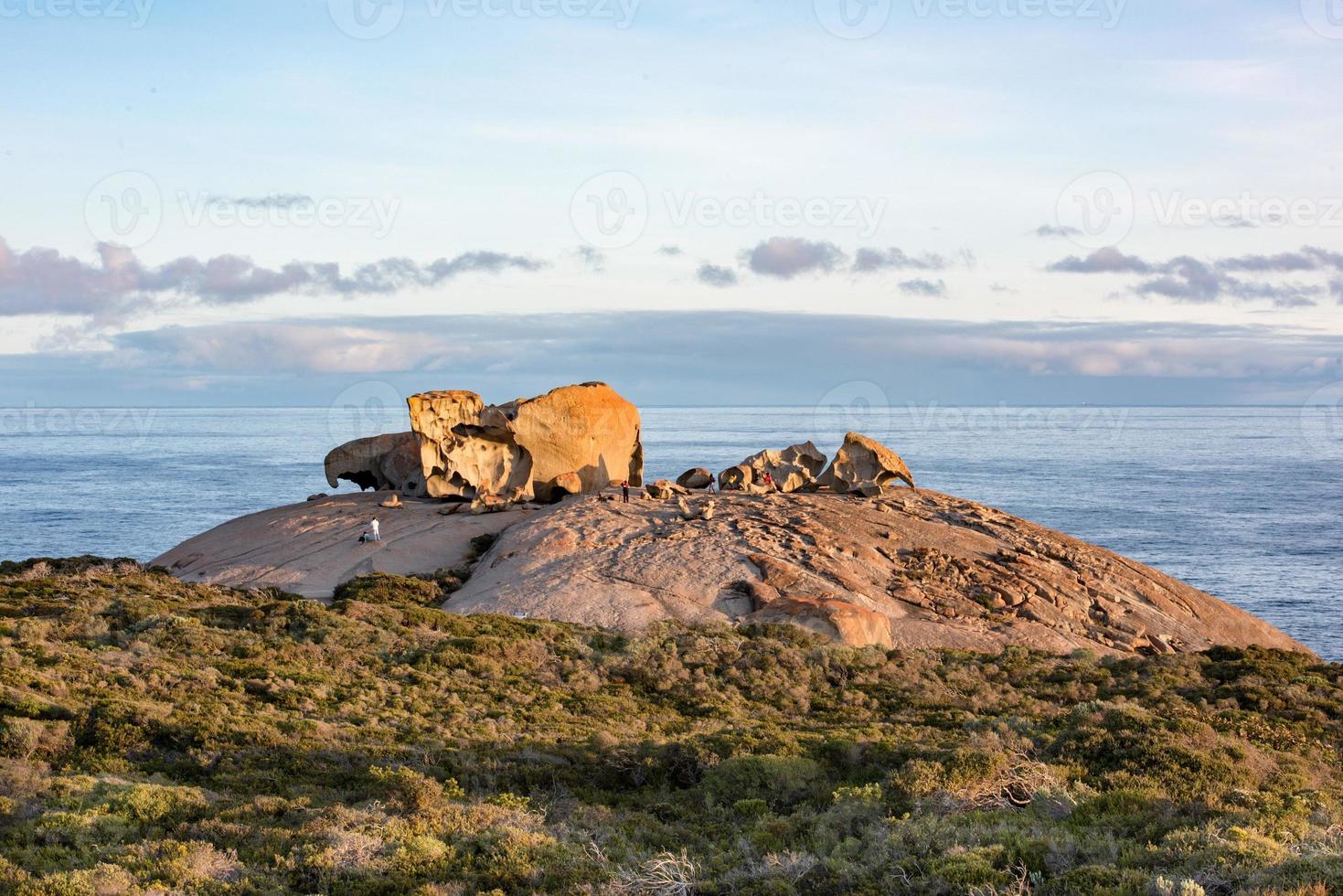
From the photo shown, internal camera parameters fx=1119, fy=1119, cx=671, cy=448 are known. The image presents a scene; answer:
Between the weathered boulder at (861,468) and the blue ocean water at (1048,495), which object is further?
the blue ocean water at (1048,495)

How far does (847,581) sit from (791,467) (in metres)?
9.59

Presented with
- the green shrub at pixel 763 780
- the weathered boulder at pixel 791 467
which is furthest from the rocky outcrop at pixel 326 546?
the green shrub at pixel 763 780

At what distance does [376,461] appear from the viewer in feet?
137

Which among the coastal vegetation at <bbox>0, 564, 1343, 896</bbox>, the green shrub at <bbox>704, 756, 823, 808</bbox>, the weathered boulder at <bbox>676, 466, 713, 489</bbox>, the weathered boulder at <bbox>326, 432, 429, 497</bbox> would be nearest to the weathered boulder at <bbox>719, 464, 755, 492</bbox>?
the weathered boulder at <bbox>676, 466, 713, 489</bbox>

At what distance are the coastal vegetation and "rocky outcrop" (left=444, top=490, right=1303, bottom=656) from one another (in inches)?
76.9

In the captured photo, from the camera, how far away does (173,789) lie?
45.4 ft

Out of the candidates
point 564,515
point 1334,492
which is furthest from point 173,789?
point 1334,492

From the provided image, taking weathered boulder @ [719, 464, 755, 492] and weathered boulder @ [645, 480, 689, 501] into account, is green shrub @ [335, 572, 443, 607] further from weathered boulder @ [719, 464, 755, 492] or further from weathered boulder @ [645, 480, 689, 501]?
weathered boulder @ [719, 464, 755, 492]

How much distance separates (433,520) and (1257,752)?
25.7 meters

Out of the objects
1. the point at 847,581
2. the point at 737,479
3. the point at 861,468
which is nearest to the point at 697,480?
the point at 737,479

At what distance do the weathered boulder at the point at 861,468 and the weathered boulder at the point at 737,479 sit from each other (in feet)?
8.21

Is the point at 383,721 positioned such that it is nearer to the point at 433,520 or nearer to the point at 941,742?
the point at 941,742

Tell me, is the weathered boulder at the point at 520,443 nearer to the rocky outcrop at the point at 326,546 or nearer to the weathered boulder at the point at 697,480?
the rocky outcrop at the point at 326,546

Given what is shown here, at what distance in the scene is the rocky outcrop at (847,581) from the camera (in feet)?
92.8
